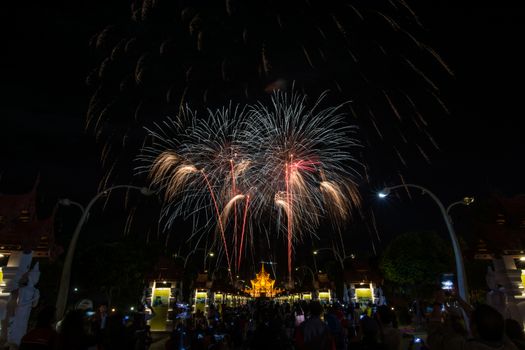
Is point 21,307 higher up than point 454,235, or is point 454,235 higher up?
point 454,235

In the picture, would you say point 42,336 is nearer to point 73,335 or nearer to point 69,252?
point 73,335

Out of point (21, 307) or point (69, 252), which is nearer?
point (21, 307)

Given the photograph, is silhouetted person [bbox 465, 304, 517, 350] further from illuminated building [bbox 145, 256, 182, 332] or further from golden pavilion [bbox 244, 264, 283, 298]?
golden pavilion [bbox 244, 264, 283, 298]

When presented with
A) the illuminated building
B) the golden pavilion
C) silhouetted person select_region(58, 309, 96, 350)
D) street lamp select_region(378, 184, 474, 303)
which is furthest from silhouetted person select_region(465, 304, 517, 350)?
the golden pavilion

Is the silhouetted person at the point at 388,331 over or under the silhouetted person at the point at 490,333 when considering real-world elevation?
under

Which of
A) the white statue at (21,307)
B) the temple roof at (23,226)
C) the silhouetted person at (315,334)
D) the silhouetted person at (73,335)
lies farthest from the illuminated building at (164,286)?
the silhouetted person at (73,335)

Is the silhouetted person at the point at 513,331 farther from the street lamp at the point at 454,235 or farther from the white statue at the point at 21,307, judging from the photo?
the white statue at the point at 21,307

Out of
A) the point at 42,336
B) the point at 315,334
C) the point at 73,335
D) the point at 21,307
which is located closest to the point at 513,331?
the point at 315,334

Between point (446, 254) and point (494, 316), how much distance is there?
1836 inches

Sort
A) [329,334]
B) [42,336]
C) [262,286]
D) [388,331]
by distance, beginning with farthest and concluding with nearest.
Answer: [262,286], [329,334], [388,331], [42,336]

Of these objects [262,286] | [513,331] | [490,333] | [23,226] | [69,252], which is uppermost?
[23,226]

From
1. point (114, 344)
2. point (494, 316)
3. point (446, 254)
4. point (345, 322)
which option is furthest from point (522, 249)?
point (446, 254)

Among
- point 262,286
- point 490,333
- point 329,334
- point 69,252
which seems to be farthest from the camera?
point 262,286

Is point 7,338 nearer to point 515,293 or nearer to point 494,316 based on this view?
point 494,316
